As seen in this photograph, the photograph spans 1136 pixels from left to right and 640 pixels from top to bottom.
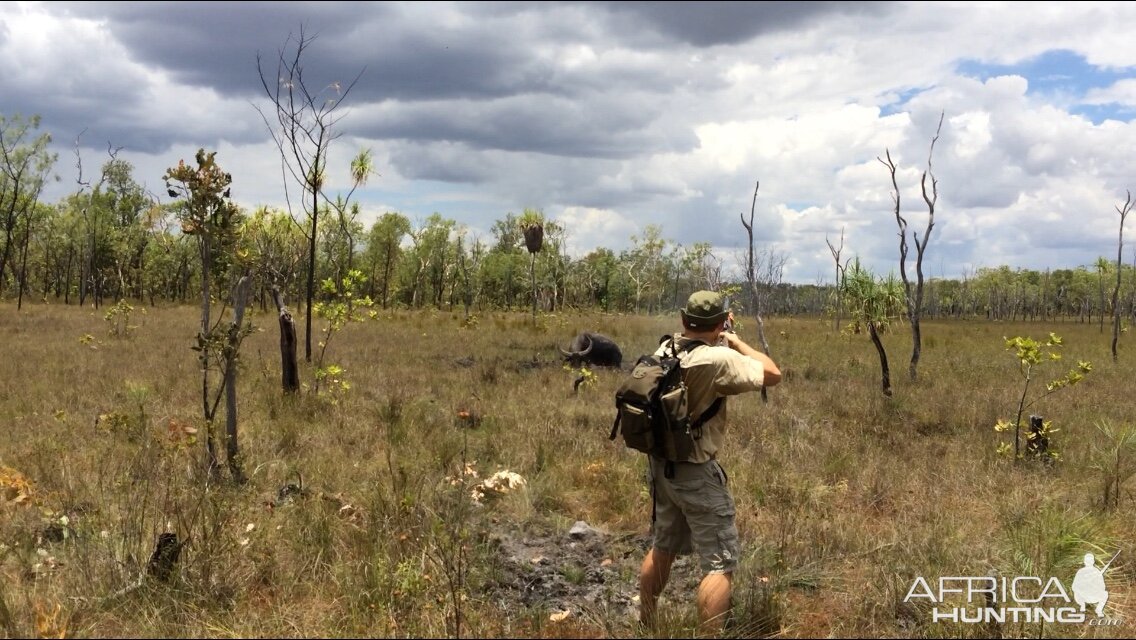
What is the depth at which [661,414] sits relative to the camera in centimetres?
321

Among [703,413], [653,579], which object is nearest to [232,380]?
[653,579]

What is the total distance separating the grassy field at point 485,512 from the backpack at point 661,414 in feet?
2.63

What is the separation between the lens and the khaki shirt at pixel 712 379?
125 inches

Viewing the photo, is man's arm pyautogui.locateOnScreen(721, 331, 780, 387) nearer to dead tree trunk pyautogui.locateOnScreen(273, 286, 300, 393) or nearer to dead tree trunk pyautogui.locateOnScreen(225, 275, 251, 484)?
dead tree trunk pyautogui.locateOnScreen(225, 275, 251, 484)

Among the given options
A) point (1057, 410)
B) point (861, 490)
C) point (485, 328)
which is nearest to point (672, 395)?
point (861, 490)

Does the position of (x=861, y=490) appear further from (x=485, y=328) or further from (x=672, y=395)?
(x=485, y=328)

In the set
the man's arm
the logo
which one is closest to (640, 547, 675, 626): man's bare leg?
the man's arm

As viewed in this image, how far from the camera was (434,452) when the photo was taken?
6305 millimetres

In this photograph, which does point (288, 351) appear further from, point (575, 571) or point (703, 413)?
point (703, 413)

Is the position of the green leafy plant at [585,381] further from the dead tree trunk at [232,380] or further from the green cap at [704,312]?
the green cap at [704,312]

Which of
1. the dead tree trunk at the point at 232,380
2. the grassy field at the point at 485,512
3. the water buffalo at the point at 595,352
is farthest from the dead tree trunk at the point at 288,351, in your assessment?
the water buffalo at the point at 595,352

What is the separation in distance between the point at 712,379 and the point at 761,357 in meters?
0.33

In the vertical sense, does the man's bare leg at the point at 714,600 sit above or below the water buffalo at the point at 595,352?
below

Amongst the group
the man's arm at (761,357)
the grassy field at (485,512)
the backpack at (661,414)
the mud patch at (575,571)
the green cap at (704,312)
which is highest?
the green cap at (704,312)
